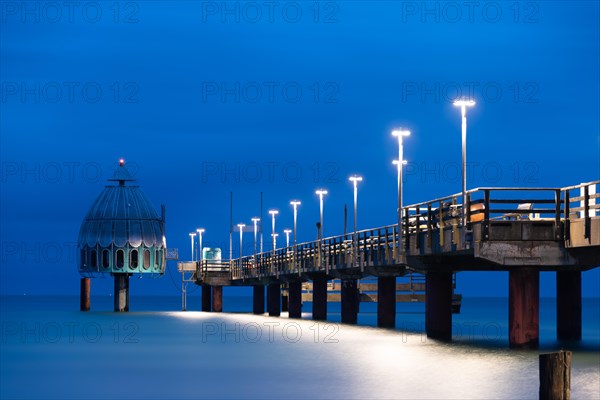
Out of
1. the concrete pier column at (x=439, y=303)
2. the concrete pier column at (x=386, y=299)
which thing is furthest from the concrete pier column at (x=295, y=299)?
the concrete pier column at (x=439, y=303)

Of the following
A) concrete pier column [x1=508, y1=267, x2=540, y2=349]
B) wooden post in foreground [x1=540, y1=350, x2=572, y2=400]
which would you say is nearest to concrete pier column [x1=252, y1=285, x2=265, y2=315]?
concrete pier column [x1=508, y1=267, x2=540, y2=349]

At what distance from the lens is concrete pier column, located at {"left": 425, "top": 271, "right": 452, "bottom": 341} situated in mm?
49250

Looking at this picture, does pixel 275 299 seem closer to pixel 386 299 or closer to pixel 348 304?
pixel 348 304

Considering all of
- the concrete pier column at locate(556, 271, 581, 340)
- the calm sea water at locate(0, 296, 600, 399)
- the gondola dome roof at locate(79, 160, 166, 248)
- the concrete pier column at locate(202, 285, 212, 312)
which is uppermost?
the gondola dome roof at locate(79, 160, 166, 248)

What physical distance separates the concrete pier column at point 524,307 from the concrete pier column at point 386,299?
2481 centimetres

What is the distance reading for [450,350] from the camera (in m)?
44.0

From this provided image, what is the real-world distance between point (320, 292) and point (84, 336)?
1949 cm

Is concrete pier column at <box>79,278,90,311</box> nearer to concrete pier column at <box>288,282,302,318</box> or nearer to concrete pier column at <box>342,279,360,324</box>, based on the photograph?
concrete pier column at <box>288,282,302,318</box>

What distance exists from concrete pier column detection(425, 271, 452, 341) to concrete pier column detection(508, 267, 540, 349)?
29.6ft

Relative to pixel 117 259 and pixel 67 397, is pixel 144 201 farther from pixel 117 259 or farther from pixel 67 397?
pixel 67 397

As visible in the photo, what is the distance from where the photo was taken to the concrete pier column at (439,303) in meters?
49.2

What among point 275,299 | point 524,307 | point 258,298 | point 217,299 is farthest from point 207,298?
point 524,307

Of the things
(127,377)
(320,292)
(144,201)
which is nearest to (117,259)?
(144,201)

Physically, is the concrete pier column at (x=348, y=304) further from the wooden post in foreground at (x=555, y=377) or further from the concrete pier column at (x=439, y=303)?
the wooden post in foreground at (x=555, y=377)
